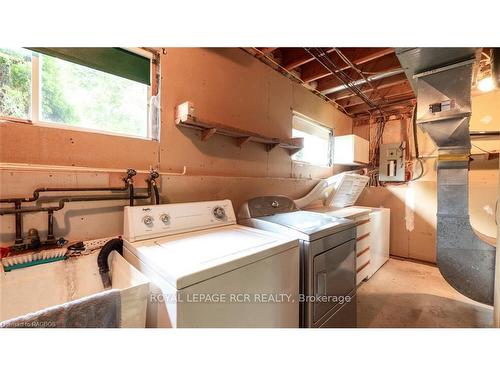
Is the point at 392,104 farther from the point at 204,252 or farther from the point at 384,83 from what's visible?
the point at 204,252

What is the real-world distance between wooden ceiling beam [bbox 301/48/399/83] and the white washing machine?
2.00 meters

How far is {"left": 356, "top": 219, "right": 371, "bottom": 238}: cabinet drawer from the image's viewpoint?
2362 millimetres

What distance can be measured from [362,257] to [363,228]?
349 millimetres

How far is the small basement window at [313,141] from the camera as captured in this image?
2822 mm

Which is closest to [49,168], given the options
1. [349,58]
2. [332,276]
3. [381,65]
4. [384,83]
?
[332,276]

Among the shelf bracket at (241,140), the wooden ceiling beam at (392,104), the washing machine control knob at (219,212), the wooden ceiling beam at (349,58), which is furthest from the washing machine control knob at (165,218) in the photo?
the wooden ceiling beam at (392,104)

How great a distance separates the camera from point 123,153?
131 centimetres

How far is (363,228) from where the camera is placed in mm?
2479

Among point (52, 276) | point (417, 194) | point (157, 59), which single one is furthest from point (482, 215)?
A: point (52, 276)

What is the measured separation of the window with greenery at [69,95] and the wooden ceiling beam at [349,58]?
1.94m

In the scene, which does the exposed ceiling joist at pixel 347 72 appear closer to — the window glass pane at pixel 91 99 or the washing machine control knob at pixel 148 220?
the window glass pane at pixel 91 99

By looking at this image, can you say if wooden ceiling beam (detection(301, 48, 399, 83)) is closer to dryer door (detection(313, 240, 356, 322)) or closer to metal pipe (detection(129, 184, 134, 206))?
dryer door (detection(313, 240, 356, 322))
